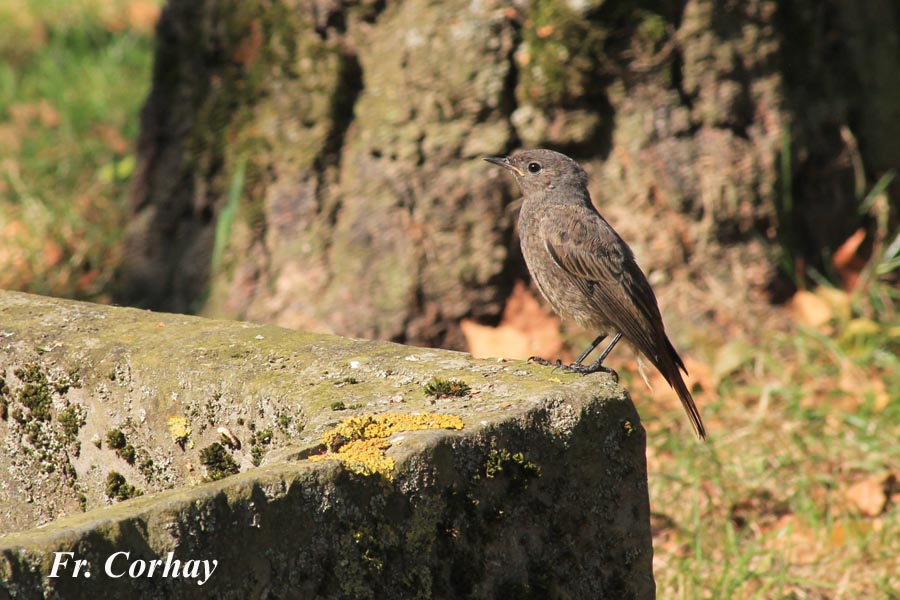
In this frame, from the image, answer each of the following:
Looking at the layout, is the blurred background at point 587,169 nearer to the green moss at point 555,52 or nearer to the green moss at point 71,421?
the green moss at point 555,52

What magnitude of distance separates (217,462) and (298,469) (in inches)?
24.7

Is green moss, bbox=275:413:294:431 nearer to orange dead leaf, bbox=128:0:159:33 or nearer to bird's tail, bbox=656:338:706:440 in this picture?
bird's tail, bbox=656:338:706:440

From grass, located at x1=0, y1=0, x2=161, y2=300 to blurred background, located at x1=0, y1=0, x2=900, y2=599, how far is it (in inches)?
30.9

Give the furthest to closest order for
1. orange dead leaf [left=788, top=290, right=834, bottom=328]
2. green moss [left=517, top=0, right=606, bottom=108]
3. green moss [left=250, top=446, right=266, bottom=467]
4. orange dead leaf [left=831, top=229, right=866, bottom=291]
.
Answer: orange dead leaf [left=831, top=229, right=866, bottom=291] < orange dead leaf [left=788, top=290, right=834, bottom=328] < green moss [left=517, top=0, right=606, bottom=108] < green moss [left=250, top=446, right=266, bottom=467]

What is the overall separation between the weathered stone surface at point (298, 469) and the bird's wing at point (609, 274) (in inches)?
51.5

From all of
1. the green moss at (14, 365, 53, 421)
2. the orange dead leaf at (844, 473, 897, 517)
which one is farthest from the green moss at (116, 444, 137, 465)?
the orange dead leaf at (844, 473, 897, 517)

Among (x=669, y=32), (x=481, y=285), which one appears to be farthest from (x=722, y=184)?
(x=481, y=285)

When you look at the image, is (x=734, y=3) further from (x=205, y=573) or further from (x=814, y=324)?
(x=205, y=573)

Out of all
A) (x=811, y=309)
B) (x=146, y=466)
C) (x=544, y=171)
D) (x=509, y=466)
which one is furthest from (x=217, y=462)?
(x=811, y=309)

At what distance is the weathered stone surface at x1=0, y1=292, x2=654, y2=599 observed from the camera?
204 cm

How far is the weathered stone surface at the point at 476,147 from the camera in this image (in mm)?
5309

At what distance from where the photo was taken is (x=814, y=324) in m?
5.61

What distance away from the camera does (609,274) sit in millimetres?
4152

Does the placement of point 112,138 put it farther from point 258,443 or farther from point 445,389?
point 445,389
